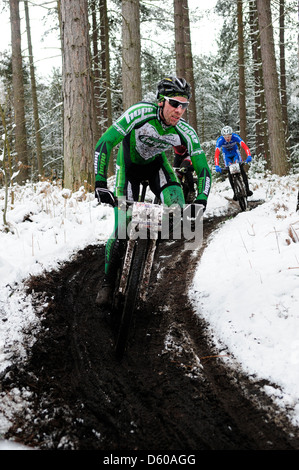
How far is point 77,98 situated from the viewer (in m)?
8.02

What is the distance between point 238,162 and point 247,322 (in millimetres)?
6669

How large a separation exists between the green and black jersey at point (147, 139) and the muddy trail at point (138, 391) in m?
1.50

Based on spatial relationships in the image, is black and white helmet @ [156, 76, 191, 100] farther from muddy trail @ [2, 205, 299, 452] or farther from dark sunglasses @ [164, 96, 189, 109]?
muddy trail @ [2, 205, 299, 452]

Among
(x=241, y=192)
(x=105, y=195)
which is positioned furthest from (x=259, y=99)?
(x=105, y=195)

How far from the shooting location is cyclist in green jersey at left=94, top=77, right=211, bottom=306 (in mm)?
3287

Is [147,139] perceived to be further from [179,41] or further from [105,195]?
[179,41]

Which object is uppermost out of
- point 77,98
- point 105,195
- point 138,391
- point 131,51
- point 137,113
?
point 131,51

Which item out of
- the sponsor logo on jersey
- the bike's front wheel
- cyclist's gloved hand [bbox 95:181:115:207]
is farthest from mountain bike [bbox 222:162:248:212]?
cyclist's gloved hand [bbox 95:181:115:207]

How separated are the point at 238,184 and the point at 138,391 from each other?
7021mm

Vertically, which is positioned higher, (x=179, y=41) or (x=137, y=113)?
(x=179, y=41)

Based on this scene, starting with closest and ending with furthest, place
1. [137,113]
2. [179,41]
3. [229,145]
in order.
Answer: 1. [137,113]
2. [229,145]
3. [179,41]

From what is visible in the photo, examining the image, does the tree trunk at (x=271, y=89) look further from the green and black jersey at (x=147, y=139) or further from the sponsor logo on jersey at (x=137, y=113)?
the sponsor logo on jersey at (x=137, y=113)

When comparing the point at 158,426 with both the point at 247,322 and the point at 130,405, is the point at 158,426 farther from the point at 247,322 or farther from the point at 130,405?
the point at 247,322

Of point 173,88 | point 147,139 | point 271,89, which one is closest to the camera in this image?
point 173,88
